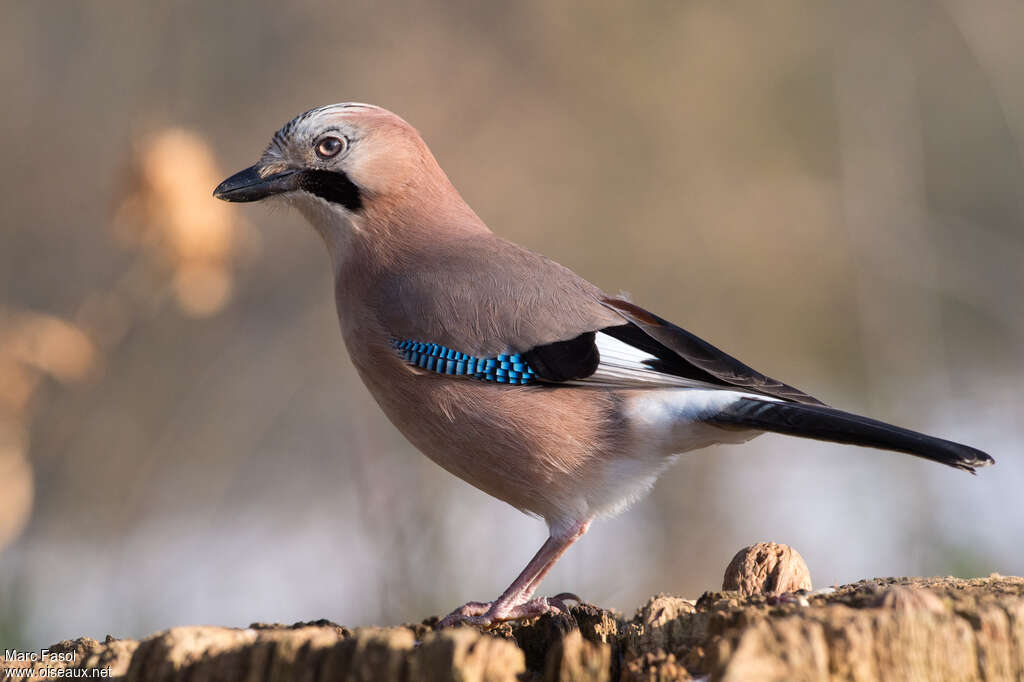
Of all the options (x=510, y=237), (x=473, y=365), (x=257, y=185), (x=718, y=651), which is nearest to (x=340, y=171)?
(x=257, y=185)

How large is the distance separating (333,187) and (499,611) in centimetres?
193

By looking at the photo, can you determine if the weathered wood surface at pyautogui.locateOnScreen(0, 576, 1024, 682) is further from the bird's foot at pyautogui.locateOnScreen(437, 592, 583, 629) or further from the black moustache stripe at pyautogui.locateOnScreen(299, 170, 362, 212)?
the black moustache stripe at pyautogui.locateOnScreen(299, 170, 362, 212)

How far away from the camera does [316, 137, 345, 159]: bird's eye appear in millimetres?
4605

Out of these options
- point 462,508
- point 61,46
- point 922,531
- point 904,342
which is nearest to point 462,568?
point 462,508

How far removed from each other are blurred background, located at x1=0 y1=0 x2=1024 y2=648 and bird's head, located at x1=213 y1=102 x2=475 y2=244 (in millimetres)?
380

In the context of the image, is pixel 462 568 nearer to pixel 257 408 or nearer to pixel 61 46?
pixel 257 408

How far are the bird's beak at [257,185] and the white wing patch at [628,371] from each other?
60.4 inches

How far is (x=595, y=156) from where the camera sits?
934cm

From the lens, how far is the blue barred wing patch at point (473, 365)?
3980 millimetres

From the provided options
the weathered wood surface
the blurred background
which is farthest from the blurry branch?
the weathered wood surface

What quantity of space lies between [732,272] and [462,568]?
4.95m

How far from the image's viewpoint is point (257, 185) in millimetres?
4586

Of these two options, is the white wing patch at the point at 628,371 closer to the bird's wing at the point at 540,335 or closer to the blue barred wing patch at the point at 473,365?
the bird's wing at the point at 540,335

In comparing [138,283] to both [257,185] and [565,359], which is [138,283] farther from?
[565,359]
